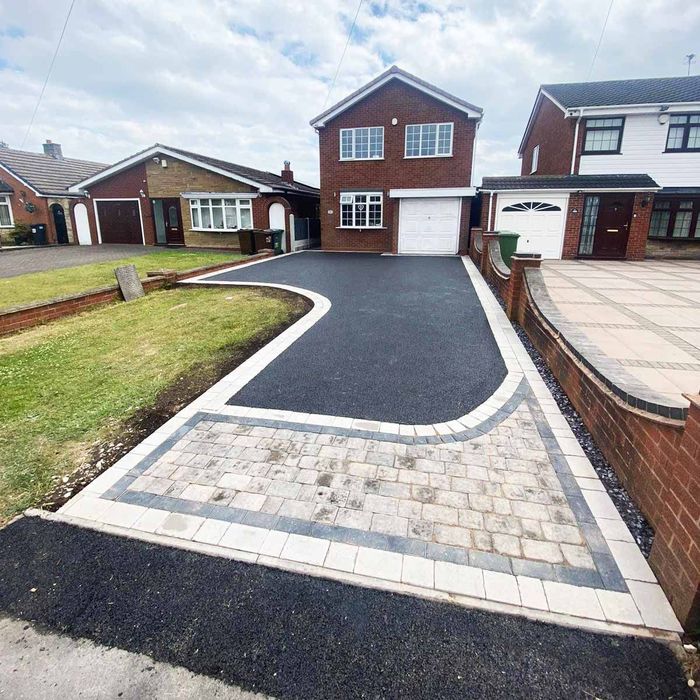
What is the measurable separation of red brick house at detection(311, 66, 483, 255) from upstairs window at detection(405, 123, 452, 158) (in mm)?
39

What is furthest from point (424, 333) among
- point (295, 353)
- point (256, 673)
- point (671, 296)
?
point (671, 296)

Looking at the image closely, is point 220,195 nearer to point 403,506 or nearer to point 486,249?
point 486,249

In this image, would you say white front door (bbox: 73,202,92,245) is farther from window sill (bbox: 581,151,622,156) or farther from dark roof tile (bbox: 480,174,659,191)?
window sill (bbox: 581,151,622,156)

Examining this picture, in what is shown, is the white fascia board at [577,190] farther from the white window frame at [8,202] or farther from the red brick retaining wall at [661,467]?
the white window frame at [8,202]

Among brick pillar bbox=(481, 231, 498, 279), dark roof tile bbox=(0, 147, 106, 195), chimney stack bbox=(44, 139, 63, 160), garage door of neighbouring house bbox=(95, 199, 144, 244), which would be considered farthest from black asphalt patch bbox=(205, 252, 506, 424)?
chimney stack bbox=(44, 139, 63, 160)

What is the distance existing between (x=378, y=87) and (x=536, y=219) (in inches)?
351

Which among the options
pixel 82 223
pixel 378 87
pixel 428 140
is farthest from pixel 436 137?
pixel 82 223

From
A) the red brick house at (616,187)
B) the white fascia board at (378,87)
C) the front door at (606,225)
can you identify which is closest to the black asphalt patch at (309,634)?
the red brick house at (616,187)

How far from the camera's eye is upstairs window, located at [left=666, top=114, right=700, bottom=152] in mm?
17188

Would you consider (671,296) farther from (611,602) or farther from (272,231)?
(272,231)

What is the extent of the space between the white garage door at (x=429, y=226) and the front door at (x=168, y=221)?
37.7 feet

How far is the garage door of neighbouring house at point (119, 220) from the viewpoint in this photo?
2280cm

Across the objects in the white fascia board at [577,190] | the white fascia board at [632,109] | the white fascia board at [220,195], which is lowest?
the white fascia board at [577,190]

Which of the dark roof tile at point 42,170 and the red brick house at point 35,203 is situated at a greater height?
the dark roof tile at point 42,170
